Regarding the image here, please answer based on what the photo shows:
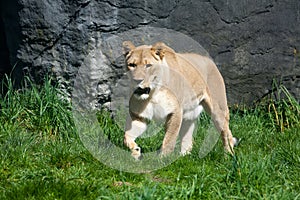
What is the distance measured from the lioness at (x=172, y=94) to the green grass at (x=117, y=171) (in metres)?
0.28

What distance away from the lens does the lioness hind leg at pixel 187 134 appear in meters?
7.36

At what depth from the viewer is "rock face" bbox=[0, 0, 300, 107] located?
786cm

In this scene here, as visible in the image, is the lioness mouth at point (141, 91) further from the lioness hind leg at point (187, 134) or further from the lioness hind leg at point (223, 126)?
the lioness hind leg at point (223, 126)

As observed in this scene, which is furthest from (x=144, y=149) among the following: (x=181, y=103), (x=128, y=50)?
(x=128, y=50)

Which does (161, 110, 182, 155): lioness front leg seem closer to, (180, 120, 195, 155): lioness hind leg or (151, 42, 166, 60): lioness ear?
(180, 120, 195, 155): lioness hind leg

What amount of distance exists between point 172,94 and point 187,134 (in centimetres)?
87

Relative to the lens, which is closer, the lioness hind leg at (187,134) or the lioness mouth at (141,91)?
the lioness mouth at (141,91)

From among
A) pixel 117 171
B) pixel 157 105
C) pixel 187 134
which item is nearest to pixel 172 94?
pixel 157 105

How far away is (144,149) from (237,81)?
2108mm

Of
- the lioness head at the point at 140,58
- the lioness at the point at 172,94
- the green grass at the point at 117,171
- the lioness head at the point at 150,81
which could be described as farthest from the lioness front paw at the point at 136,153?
the lioness head at the point at 140,58

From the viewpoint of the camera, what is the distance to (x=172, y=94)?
683cm

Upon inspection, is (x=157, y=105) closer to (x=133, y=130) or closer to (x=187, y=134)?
(x=133, y=130)

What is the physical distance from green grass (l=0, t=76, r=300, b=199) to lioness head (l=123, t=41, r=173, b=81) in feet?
2.93

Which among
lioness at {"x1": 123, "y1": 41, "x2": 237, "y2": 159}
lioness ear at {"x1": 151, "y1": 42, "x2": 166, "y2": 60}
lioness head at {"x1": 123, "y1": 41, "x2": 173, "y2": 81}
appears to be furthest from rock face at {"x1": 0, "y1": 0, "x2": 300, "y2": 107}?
lioness ear at {"x1": 151, "y1": 42, "x2": 166, "y2": 60}
